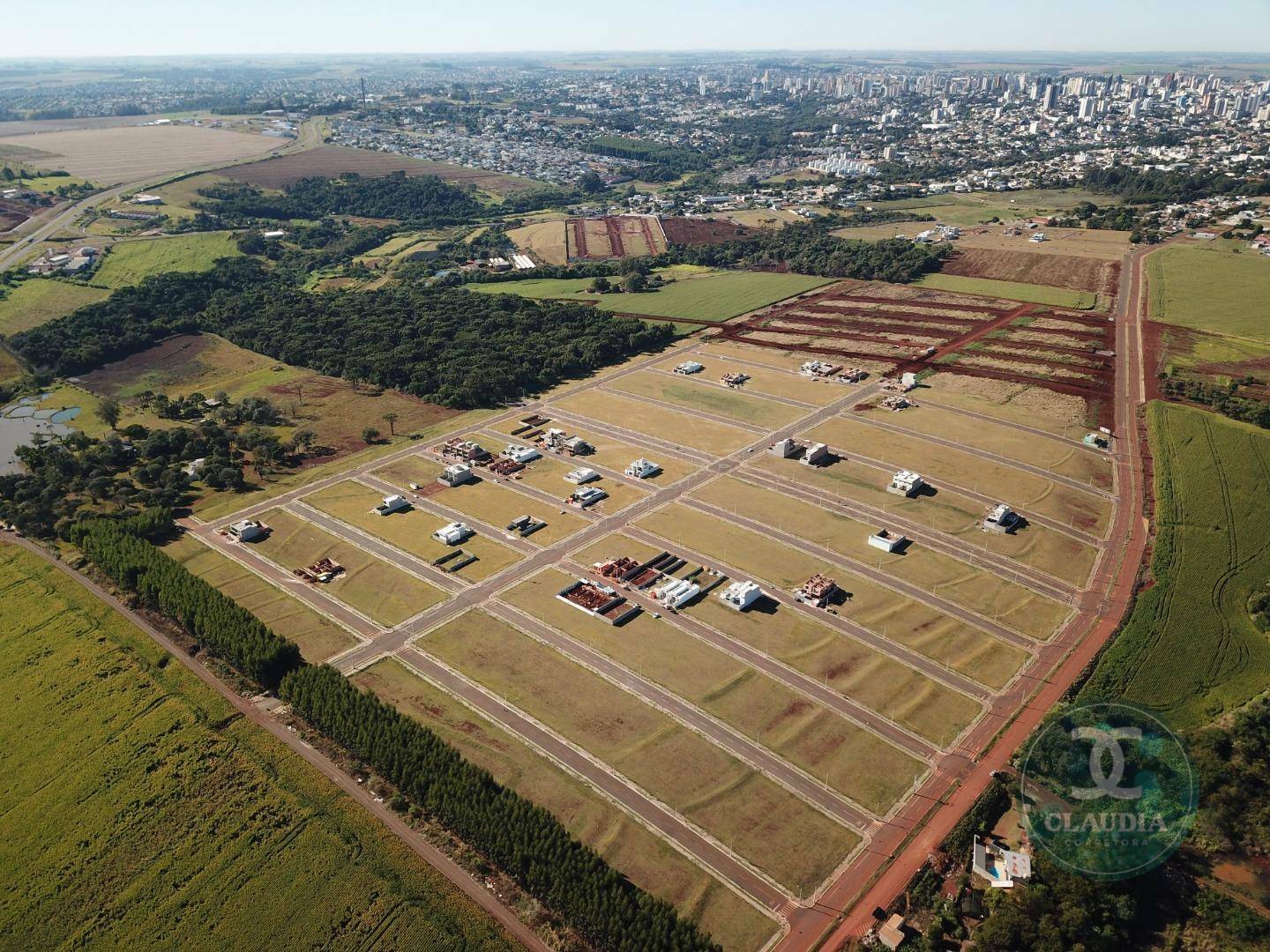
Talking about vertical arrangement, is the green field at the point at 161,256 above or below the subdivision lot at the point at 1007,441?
above

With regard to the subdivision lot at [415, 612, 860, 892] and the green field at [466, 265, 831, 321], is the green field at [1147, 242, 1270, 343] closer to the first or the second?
the green field at [466, 265, 831, 321]

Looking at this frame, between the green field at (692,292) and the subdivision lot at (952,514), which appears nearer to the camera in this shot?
the subdivision lot at (952,514)

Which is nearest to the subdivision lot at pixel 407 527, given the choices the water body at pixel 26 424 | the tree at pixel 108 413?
the tree at pixel 108 413

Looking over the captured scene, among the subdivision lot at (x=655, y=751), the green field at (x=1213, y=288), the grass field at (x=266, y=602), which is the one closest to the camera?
the subdivision lot at (x=655, y=751)

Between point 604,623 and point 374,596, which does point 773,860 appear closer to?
point 604,623

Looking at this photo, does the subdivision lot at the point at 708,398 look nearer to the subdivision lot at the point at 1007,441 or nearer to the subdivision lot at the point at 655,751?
the subdivision lot at the point at 1007,441

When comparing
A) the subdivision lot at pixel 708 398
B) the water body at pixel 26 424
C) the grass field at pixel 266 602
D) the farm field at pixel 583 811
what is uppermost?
the farm field at pixel 583 811
